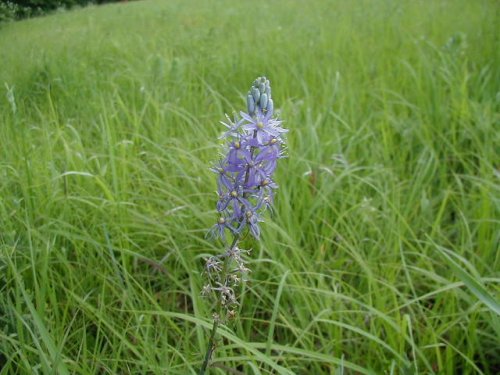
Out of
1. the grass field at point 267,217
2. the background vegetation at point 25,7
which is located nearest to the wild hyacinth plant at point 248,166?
the grass field at point 267,217

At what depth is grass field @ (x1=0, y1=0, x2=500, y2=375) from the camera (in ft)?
6.15

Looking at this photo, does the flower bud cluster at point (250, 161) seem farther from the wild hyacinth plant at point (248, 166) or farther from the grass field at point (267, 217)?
the grass field at point (267, 217)

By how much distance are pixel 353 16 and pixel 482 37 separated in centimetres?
219

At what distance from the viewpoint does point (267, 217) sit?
2.49 metres

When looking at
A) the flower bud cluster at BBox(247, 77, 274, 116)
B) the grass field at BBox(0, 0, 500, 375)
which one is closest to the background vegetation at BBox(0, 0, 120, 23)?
the grass field at BBox(0, 0, 500, 375)

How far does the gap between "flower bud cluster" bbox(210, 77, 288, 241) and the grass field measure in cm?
51

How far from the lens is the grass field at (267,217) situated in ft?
6.15

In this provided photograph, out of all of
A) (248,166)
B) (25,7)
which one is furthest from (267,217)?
(25,7)

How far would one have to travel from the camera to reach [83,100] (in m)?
3.37

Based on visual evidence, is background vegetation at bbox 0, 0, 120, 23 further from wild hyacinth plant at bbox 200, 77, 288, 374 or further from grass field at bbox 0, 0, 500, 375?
wild hyacinth plant at bbox 200, 77, 288, 374

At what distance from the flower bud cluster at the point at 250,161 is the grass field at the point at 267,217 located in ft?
1.67

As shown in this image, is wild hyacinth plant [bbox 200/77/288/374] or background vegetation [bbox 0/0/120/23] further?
background vegetation [bbox 0/0/120/23]

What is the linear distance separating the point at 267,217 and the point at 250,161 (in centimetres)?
124

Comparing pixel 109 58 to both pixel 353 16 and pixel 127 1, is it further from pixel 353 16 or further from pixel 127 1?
pixel 353 16
